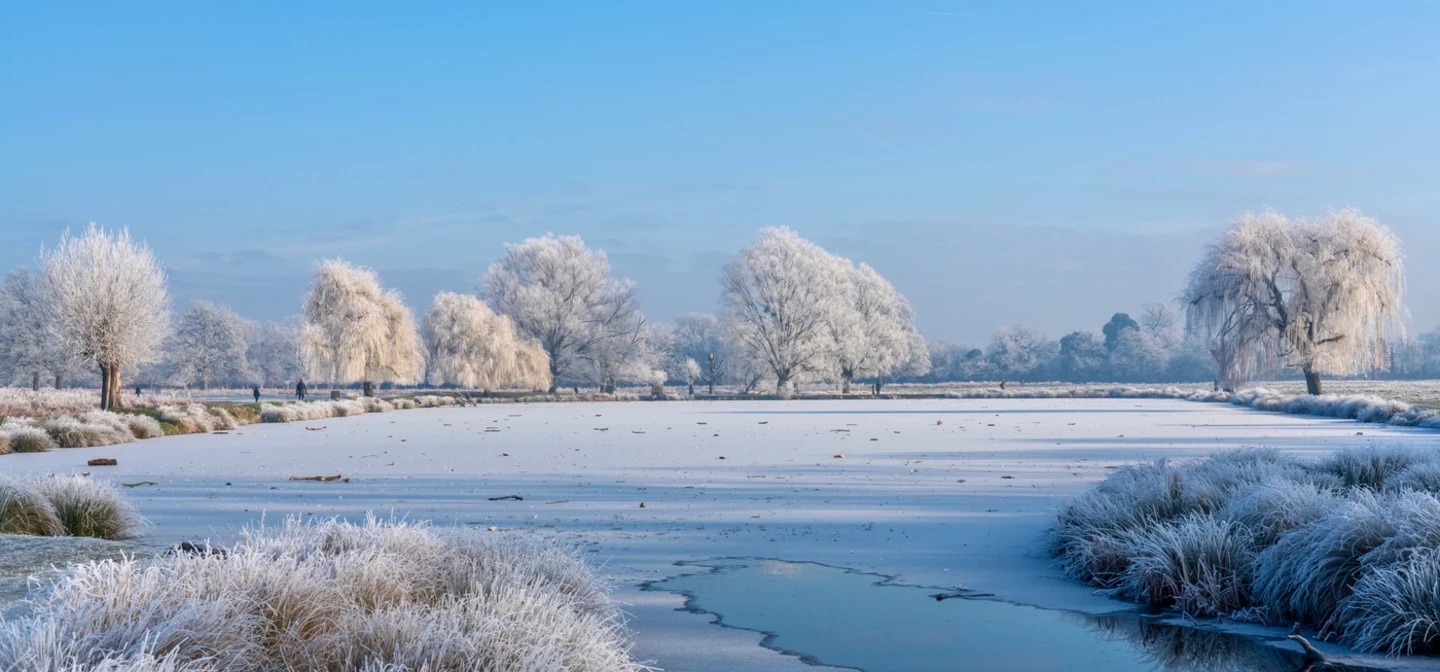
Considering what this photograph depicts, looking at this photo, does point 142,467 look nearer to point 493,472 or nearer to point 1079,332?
point 493,472

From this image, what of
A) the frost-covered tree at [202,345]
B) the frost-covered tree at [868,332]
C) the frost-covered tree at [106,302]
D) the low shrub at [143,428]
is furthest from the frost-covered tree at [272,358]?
the low shrub at [143,428]

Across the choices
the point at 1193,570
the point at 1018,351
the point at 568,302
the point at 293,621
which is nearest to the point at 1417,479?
the point at 1193,570

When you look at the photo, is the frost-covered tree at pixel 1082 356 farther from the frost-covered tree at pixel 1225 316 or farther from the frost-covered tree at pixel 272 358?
the frost-covered tree at pixel 272 358

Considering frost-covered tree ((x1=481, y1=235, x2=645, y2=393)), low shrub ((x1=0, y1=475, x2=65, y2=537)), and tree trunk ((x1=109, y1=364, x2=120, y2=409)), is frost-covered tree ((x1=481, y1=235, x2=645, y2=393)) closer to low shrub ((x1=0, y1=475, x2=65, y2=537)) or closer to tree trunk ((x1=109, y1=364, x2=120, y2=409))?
tree trunk ((x1=109, y1=364, x2=120, y2=409))

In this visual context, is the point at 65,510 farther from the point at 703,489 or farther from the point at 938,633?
the point at 938,633

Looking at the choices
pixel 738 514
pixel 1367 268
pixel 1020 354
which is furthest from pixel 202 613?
pixel 1020 354

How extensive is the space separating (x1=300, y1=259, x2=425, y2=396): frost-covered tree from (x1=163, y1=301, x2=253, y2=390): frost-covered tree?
107 ft

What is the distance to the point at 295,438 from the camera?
706 inches

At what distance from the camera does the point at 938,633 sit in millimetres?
4410

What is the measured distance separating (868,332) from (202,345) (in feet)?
155

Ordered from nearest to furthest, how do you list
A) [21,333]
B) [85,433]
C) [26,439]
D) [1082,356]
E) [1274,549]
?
[1274,549], [26,439], [85,433], [21,333], [1082,356]

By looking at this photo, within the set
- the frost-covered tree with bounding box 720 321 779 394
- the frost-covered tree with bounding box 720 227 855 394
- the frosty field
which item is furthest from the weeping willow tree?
the frost-covered tree with bounding box 720 321 779 394

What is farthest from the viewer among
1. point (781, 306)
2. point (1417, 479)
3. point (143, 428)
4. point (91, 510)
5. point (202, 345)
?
point (202, 345)

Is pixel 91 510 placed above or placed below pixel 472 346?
below
